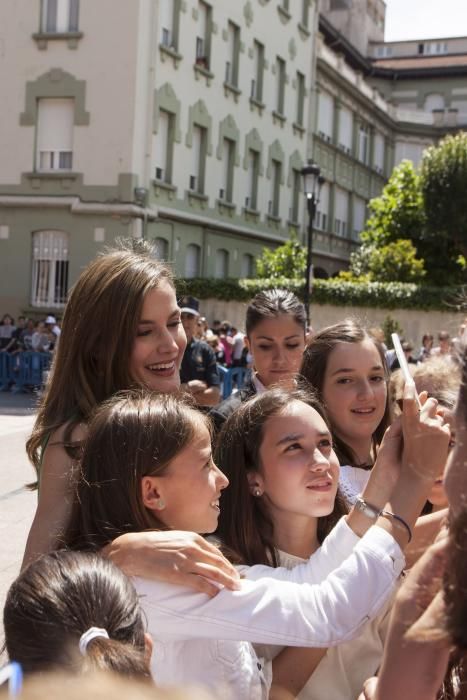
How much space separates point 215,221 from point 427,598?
26.9m

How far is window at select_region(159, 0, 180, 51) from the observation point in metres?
25.0

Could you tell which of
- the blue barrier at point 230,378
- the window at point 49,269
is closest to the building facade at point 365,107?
the window at point 49,269

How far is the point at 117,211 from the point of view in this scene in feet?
78.1

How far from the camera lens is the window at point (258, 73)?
99.2ft

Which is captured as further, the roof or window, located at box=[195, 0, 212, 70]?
the roof

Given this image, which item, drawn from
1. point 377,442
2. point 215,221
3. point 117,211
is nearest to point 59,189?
point 117,211

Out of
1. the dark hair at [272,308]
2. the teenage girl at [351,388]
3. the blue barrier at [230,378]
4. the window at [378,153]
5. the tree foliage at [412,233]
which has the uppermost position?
the window at [378,153]

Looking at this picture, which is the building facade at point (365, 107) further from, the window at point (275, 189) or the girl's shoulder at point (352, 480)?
the girl's shoulder at point (352, 480)

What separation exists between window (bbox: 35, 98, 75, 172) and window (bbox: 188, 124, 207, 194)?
4.23 meters

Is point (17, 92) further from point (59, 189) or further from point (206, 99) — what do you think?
point (206, 99)

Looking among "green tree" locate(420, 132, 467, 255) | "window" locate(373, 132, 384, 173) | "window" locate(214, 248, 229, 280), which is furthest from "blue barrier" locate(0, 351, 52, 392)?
"window" locate(373, 132, 384, 173)

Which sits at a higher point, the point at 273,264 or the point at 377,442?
the point at 273,264

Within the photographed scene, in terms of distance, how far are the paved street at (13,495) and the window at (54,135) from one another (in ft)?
35.4

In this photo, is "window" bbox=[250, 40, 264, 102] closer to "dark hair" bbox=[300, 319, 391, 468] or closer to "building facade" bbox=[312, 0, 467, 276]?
"building facade" bbox=[312, 0, 467, 276]
